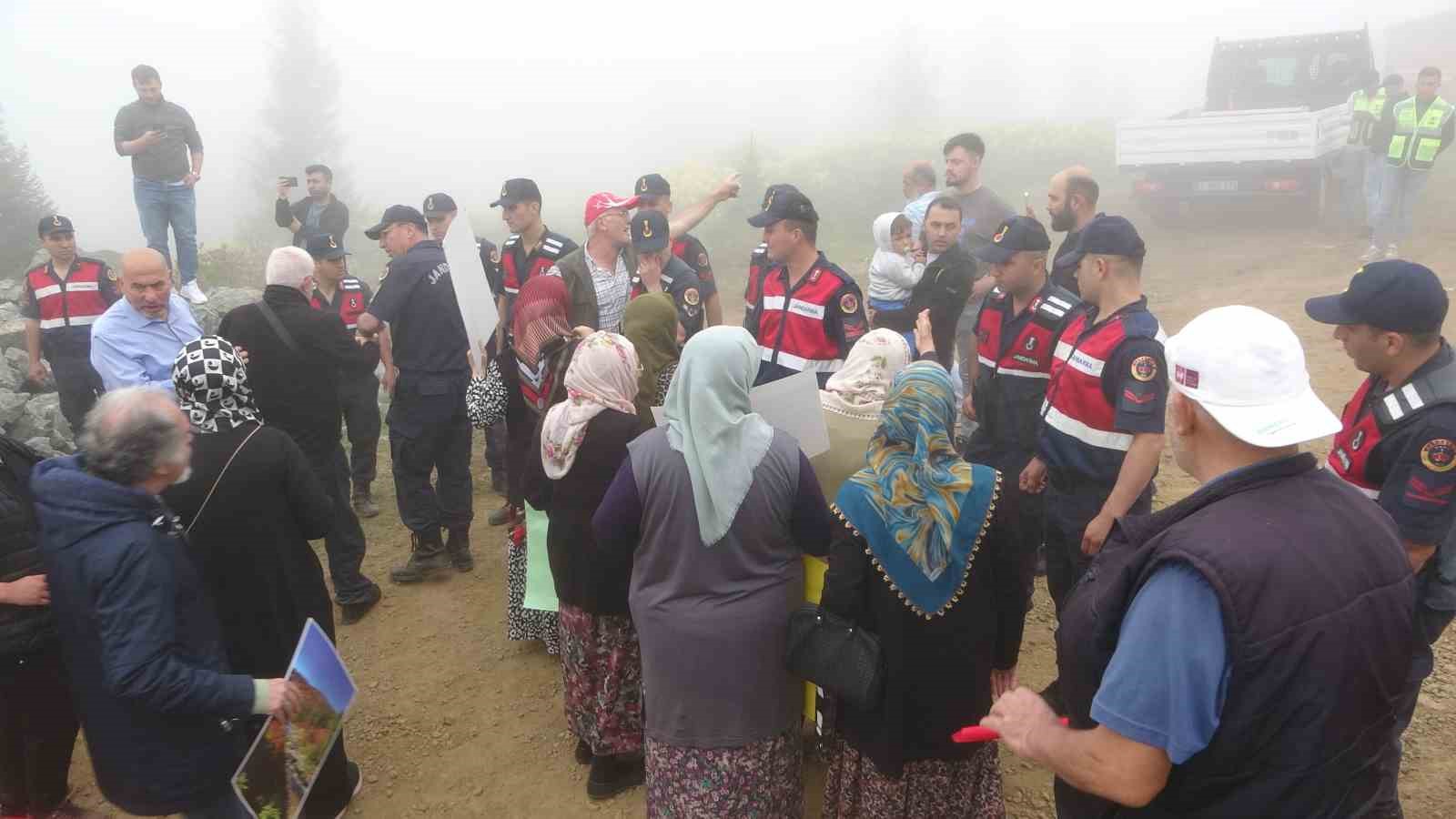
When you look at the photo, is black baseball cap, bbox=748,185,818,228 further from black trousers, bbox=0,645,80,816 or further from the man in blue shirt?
black trousers, bbox=0,645,80,816

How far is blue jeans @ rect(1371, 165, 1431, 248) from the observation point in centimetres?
988

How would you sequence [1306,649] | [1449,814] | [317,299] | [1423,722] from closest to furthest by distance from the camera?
1. [1306,649]
2. [1449,814]
3. [1423,722]
4. [317,299]

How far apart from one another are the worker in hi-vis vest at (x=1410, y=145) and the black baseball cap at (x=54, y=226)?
12.6 meters

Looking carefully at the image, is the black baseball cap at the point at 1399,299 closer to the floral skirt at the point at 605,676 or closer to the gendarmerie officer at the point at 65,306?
the floral skirt at the point at 605,676

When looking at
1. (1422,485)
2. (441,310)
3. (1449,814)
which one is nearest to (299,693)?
(441,310)

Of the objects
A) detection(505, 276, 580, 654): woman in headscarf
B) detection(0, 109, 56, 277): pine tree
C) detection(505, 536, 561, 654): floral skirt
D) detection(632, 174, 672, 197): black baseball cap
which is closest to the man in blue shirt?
detection(505, 276, 580, 654): woman in headscarf

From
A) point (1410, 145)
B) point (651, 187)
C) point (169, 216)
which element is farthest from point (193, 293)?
point (1410, 145)

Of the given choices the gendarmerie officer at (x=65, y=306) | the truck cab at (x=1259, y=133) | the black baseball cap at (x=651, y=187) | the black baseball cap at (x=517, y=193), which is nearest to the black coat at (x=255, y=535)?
the black baseball cap at (x=517, y=193)

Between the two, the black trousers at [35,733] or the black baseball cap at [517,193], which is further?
the black baseball cap at [517,193]

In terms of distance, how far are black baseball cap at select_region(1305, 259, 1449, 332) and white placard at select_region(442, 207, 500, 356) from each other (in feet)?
11.9

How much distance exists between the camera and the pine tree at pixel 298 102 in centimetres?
3186

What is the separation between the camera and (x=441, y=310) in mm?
4922

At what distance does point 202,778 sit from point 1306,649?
2.69m

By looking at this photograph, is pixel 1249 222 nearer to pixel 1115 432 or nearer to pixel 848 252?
pixel 848 252
